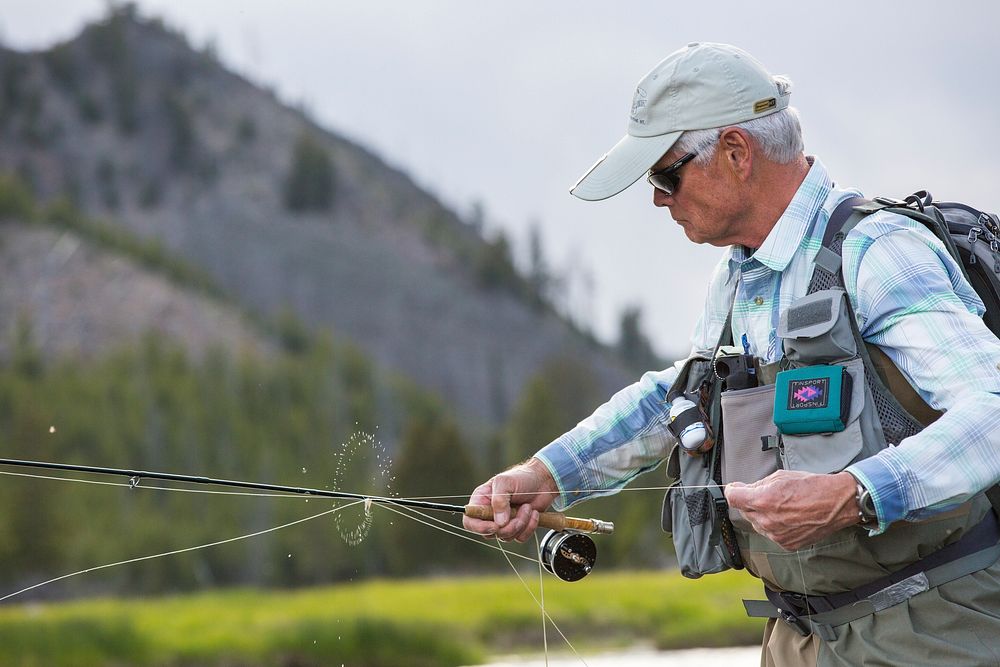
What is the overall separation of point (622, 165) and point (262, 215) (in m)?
54.6

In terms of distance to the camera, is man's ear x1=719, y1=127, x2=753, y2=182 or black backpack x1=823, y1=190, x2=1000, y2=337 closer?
black backpack x1=823, y1=190, x2=1000, y2=337

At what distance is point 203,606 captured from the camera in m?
21.8

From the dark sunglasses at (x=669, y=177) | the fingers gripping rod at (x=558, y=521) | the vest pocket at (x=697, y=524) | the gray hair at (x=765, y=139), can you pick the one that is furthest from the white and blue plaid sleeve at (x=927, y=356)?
the fingers gripping rod at (x=558, y=521)

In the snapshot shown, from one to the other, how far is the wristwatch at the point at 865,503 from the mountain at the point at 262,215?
41478 millimetres

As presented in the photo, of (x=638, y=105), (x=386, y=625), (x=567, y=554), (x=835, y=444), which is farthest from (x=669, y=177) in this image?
(x=386, y=625)

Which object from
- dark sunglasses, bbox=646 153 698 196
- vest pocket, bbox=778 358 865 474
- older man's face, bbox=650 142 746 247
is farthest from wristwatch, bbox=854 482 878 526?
dark sunglasses, bbox=646 153 698 196

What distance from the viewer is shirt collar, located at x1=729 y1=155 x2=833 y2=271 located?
240 centimetres

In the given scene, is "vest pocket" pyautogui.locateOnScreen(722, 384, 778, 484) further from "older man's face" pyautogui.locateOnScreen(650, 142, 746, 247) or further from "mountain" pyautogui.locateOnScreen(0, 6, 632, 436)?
"mountain" pyautogui.locateOnScreen(0, 6, 632, 436)

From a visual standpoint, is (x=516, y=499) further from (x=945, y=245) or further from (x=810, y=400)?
(x=945, y=245)

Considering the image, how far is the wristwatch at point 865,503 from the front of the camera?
78.4 inches

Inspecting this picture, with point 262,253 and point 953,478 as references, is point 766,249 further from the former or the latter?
point 262,253

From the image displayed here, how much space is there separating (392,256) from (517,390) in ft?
44.8

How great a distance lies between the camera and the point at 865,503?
199cm

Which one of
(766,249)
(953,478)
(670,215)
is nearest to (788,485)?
(953,478)
